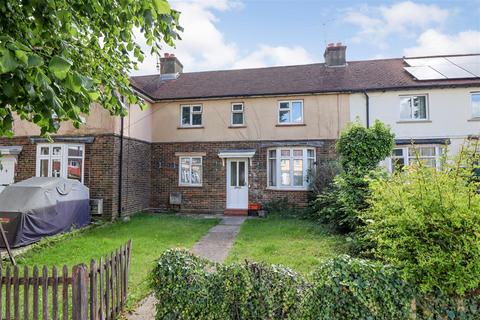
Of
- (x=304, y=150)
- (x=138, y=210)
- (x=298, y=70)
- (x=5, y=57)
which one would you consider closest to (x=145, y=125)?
(x=138, y=210)

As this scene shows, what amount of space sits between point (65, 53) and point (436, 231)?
4.12 meters

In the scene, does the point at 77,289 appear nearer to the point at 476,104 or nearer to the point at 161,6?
the point at 161,6

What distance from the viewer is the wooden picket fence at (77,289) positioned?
3.33m

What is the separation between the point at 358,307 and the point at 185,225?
8.71m

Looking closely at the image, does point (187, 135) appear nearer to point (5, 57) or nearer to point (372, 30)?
point (372, 30)

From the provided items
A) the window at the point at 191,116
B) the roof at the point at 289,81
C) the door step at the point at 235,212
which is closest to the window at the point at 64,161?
the roof at the point at 289,81

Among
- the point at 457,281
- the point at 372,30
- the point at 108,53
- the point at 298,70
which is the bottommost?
the point at 457,281

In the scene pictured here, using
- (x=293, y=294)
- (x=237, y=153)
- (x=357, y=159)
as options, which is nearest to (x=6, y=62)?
(x=293, y=294)

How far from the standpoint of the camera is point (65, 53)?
104 inches

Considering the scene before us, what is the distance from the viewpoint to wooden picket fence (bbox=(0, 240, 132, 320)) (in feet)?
10.9

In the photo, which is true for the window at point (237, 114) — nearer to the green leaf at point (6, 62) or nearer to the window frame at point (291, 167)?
the window frame at point (291, 167)

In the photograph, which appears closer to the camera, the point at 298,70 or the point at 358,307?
the point at 358,307

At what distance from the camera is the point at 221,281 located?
3.49 metres

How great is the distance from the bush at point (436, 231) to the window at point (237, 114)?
11.4m
